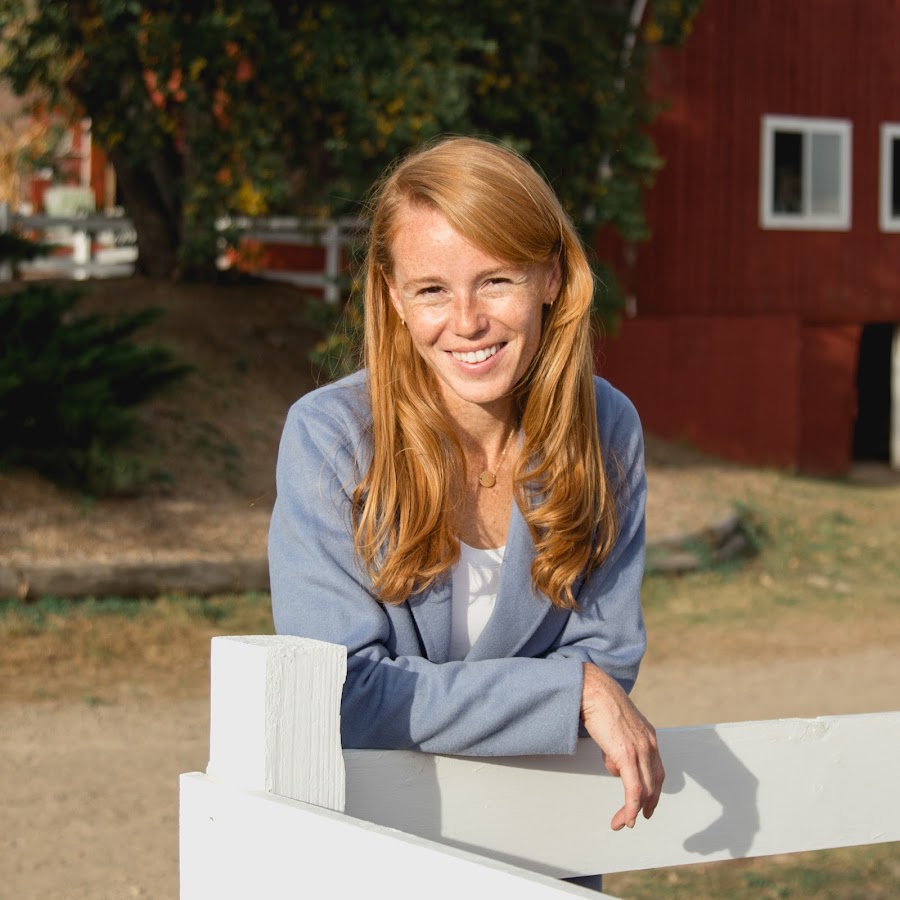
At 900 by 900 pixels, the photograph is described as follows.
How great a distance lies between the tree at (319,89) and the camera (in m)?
10.6

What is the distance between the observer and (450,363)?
2031 millimetres

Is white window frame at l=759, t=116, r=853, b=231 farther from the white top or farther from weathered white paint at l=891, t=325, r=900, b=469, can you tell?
the white top

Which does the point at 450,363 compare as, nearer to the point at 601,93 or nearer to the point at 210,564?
the point at 210,564

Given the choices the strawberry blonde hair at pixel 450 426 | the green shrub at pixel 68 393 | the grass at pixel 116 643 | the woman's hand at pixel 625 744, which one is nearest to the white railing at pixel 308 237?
the green shrub at pixel 68 393

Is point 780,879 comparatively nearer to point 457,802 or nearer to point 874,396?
point 457,802

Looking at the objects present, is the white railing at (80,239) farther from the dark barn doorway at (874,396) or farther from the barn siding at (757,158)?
the dark barn doorway at (874,396)

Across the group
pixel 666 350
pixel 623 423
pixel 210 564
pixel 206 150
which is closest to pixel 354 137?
pixel 206 150

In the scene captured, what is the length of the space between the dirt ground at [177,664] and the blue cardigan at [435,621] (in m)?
1.62

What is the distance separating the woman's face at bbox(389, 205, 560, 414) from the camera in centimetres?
194

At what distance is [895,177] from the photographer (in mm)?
18156

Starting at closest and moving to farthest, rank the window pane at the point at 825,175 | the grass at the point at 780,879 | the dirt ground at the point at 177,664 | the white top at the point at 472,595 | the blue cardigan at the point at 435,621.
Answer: the blue cardigan at the point at 435,621 → the white top at the point at 472,595 → the grass at the point at 780,879 → the dirt ground at the point at 177,664 → the window pane at the point at 825,175

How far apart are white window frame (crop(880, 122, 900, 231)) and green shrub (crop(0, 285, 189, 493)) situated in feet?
36.3

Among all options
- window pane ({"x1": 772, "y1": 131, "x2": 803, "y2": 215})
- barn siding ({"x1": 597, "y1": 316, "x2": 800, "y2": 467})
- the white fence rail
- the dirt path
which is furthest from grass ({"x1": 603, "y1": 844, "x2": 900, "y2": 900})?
window pane ({"x1": 772, "y1": 131, "x2": 803, "y2": 215})

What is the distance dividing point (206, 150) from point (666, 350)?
20.9 feet
